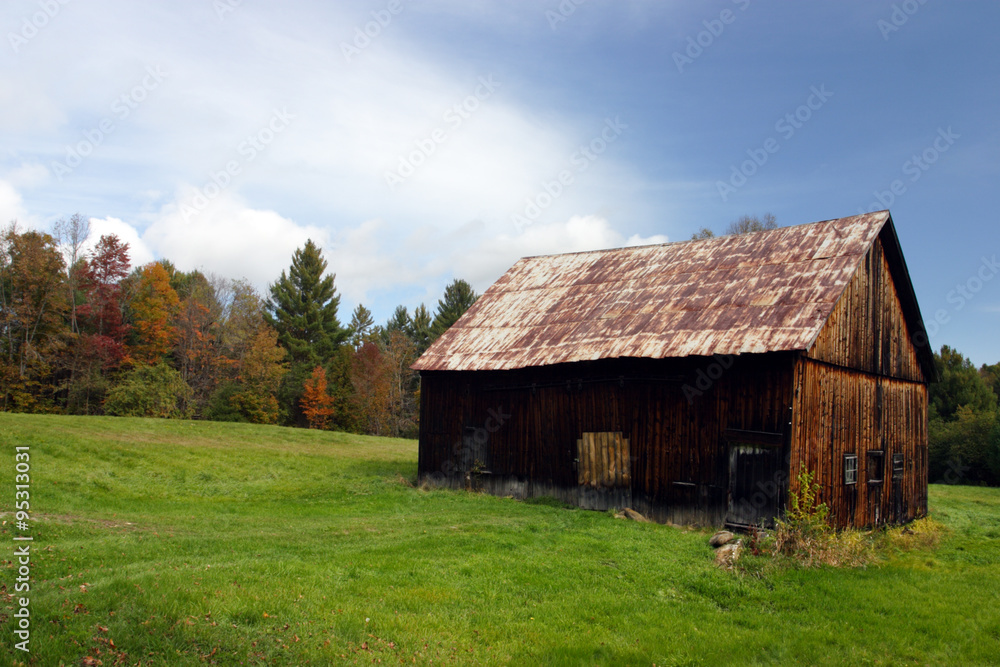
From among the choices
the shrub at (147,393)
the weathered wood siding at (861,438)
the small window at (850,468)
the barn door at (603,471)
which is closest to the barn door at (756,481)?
the weathered wood siding at (861,438)

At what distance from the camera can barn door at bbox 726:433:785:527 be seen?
1447 centimetres

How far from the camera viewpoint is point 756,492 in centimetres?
1476

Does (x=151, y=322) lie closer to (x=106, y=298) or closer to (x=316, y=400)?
(x=106, y=298)

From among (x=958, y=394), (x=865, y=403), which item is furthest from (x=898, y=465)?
Answer: (x=958, y=394)

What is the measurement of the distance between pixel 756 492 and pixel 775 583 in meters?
4.25

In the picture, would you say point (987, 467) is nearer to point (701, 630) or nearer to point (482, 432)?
point (482, 432)

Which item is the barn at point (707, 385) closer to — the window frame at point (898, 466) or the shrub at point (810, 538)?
the window frame at point (898, 466)

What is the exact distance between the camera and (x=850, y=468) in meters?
16.5

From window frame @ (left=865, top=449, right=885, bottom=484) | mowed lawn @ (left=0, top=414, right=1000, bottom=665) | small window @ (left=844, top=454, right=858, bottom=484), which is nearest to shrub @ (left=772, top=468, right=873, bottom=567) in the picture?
mowed lawn @ (left=0, top=414, right=1000, bottom=665)

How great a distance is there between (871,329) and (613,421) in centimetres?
715

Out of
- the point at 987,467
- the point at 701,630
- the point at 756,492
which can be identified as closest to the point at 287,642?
the point at 701,630

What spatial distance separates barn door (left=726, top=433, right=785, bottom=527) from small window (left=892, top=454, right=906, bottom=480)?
20.5 feet

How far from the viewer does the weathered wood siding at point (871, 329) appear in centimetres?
1609

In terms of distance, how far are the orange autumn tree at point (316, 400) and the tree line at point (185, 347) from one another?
9 cm
